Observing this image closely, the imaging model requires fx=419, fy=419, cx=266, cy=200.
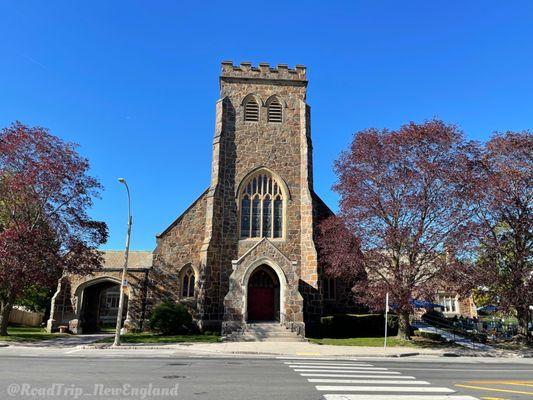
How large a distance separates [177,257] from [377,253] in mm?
12553

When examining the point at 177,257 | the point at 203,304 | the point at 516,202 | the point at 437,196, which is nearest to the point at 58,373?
the point at 203,304

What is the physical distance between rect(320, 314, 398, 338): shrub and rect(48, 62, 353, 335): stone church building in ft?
3.39

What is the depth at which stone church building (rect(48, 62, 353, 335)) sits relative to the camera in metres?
24.7

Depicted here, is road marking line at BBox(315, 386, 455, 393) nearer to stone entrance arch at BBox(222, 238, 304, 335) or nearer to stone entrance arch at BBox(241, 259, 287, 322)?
stone entrance arch at BBox(222, 238, 304, 335)

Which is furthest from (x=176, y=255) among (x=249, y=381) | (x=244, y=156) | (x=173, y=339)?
(x=249, y=381)

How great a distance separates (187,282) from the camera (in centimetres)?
2681

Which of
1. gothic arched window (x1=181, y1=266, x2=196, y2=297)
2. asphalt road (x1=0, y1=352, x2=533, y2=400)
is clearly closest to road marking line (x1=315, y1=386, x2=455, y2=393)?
asphalt road (x1=0, y1=352, x2=533, y2=400)

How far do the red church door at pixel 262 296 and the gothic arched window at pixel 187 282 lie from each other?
13.4 feet

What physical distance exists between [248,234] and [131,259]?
35.5 feet

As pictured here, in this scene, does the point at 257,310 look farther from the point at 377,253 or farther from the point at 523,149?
the point at 523,149

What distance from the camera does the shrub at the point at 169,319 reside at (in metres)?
23.5

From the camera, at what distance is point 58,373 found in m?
10.5

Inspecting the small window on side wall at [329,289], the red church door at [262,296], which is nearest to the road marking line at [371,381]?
the red church door at [262,296]

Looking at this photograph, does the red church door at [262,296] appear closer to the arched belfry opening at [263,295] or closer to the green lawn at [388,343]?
the arched belfry opening at [263,295]
